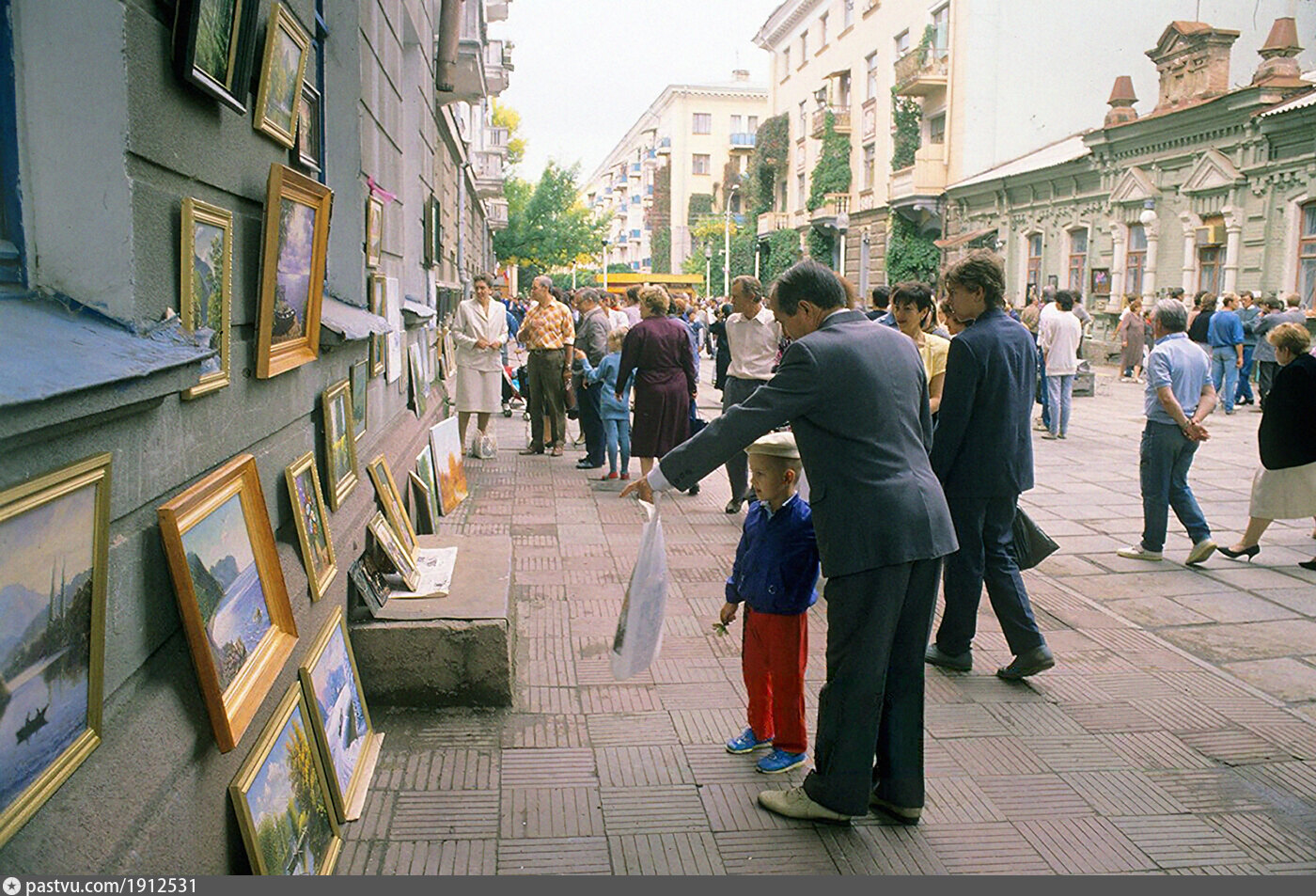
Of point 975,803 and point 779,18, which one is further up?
point 779,18

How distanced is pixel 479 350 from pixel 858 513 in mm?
7802

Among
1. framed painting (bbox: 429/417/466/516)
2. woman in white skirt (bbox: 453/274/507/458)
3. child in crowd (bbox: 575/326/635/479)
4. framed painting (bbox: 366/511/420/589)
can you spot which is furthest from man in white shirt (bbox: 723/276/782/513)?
framed painting (bbox: 366/511/420/589)

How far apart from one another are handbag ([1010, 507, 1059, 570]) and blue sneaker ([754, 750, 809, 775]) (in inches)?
72.3

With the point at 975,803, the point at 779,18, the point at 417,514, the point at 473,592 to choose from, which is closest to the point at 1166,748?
the point at 975,803

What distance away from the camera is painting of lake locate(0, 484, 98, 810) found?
1716mm

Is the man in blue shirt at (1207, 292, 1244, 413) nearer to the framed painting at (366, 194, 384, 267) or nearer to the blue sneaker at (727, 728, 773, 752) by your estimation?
the framed painting at (366, 194, 384, 267)

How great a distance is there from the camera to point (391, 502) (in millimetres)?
5770

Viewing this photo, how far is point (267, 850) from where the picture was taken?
9.29 feet

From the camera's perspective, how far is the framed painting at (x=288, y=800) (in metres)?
2.76

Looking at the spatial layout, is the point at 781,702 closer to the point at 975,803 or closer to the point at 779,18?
the point at 975,803

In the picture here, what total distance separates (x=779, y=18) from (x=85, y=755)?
5342 cm

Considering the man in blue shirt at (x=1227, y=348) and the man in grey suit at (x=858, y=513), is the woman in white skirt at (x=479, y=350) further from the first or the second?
the man in blue shirt at (x=1227, y=348)

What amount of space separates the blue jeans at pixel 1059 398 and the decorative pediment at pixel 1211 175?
9.89m

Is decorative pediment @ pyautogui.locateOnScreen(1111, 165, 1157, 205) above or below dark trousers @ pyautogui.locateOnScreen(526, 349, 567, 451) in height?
above
